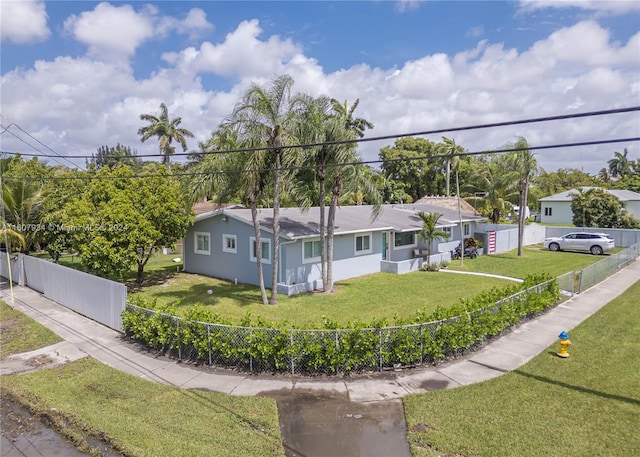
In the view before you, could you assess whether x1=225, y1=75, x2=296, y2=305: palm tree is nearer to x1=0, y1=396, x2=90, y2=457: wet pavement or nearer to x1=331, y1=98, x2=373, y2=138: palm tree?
x1=331, y1=98, x2=373, y2=138: palm tree

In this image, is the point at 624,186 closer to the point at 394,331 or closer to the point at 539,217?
the point at 539,217

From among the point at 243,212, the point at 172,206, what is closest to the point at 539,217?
the point at 243,212

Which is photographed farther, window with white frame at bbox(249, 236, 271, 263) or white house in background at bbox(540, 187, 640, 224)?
white house in background at bbox(540, 187, 640, 224)

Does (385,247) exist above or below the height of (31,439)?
above

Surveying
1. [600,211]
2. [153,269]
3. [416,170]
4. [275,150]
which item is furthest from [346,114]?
[416,170]

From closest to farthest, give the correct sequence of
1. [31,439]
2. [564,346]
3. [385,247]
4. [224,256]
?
[31,439] → [564,346] → [224,256] → [385,247]

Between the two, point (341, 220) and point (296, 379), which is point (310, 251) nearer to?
point (341, 220)

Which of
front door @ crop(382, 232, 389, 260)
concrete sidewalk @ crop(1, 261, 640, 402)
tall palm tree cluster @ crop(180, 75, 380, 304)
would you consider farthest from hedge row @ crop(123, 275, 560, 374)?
front door @ crop(382, 232, 389, 260)
